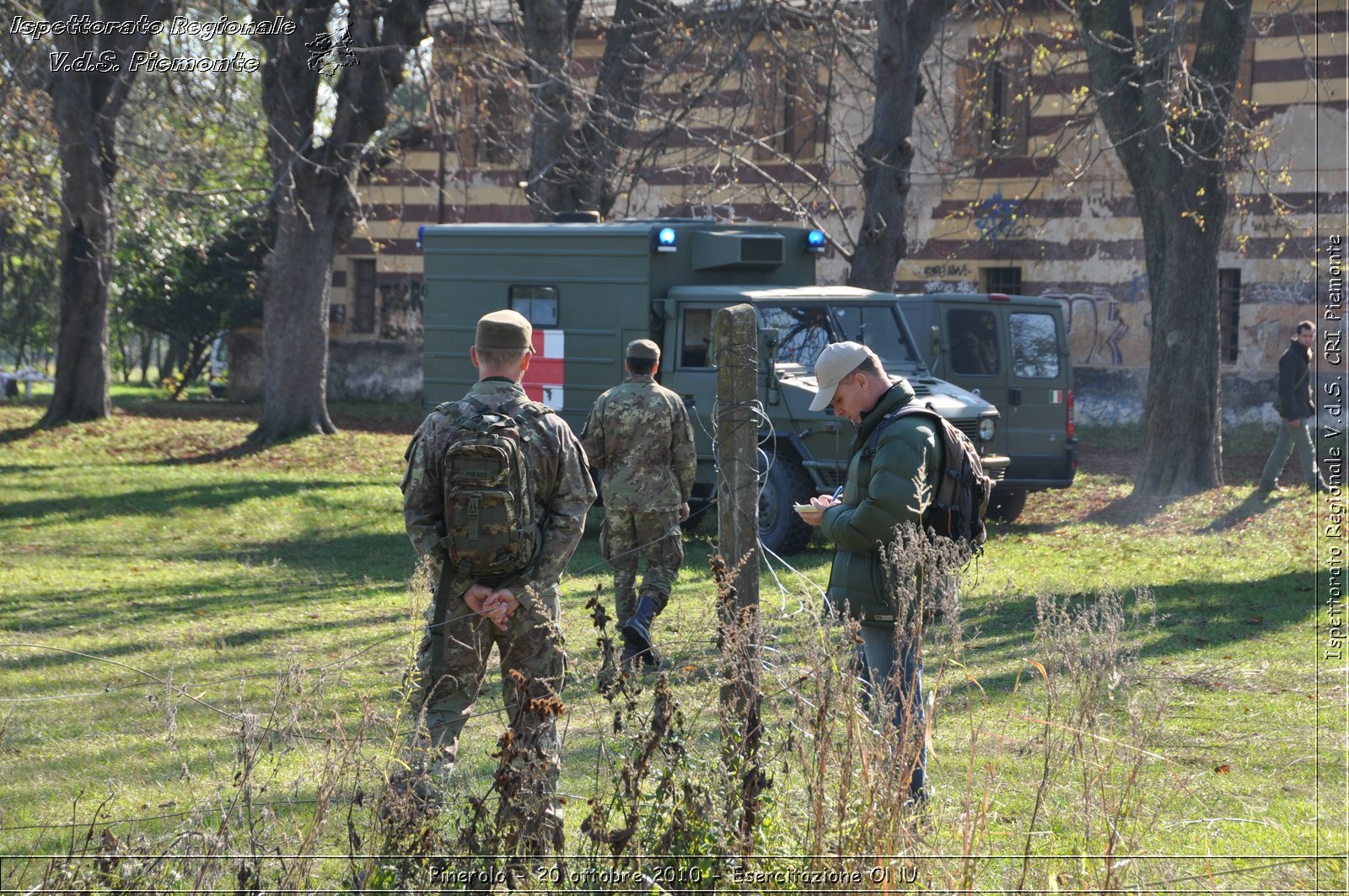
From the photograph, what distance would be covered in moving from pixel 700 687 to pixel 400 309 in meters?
26.7

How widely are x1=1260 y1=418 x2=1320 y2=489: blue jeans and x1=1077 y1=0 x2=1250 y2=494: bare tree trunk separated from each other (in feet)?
2.59

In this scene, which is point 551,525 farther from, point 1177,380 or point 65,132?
point 65,132

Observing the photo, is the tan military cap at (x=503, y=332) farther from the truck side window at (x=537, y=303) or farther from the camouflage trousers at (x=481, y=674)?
the truck side window at (x=537, y=303)

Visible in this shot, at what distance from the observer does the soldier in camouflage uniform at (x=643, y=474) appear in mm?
8320

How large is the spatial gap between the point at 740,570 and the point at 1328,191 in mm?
21759

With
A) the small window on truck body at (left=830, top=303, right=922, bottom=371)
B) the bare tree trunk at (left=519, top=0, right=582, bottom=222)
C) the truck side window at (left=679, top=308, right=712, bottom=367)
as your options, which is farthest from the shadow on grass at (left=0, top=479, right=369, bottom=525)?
the small window on truck body at (left=830, top=303, right=922, bottom=371)

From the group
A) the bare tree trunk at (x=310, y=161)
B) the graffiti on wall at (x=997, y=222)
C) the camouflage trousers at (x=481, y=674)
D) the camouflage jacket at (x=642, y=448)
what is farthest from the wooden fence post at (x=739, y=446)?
the graffiti on wall at (x=997, y=222)

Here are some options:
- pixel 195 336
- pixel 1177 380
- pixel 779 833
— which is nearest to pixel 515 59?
pixel 1177 380

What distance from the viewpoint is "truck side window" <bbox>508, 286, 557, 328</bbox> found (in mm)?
14258

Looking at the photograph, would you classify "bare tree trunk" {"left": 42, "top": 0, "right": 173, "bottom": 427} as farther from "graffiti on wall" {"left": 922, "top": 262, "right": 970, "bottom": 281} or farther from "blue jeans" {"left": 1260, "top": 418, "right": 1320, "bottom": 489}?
"graffiti on wall" {"left": 922, "top": 262, "right": 970, "bottom": 281}

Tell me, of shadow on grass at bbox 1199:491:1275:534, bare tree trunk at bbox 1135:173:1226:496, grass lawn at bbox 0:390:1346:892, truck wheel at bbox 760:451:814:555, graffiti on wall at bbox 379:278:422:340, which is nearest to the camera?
grass lawn at bbox 0:390:1346:892

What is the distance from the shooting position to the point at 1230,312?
24.8m

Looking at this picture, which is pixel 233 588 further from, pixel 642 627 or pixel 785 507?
pixel 642 627

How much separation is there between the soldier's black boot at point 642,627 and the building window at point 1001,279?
63.7ft
